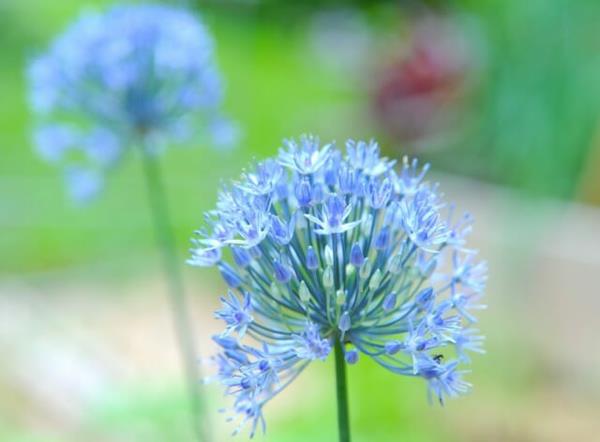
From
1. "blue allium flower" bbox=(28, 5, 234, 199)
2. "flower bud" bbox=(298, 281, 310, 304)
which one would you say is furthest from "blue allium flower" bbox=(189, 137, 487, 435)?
"blue allium flower" bbox=(28, 5, 234, 199)

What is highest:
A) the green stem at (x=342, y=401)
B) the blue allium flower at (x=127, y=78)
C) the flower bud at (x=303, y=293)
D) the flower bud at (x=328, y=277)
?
the blue allium flower at (x=127, y=78)

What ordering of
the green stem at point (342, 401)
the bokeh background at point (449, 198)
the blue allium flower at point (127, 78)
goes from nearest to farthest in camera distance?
1. the green stem at point (342, 401)
2. the blue allium flower at point (127, 78)
3. the bokeh background at point (449, 198)

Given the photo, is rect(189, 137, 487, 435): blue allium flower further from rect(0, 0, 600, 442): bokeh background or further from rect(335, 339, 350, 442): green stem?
rect(0, 0, 600, 442): bokeh background

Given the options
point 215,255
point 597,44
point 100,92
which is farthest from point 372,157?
point 597,44

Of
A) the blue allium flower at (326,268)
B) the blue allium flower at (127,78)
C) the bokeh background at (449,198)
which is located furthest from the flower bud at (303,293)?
the bokeh background at (449,198)

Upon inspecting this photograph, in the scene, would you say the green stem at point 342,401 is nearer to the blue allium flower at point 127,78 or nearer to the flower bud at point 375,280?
the flower bud at point 375,280

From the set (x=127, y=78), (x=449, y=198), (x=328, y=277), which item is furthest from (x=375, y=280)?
(x=449, y=198)
